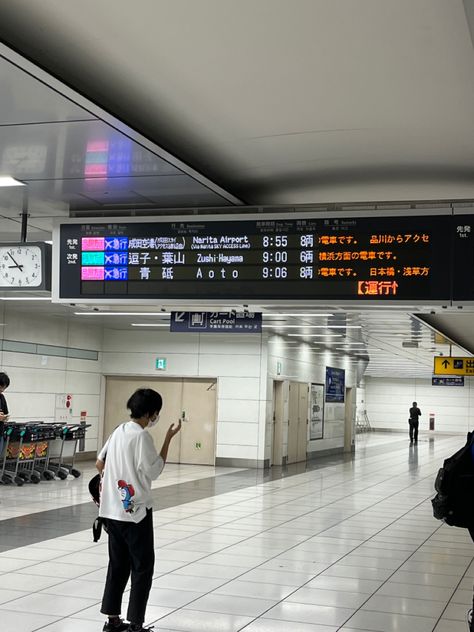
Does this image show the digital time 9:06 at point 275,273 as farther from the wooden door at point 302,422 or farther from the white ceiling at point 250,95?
the wooden door at point 302,422

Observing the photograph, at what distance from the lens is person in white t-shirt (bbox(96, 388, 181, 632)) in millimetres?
4977

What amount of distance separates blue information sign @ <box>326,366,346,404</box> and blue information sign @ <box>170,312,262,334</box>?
53.8 feet

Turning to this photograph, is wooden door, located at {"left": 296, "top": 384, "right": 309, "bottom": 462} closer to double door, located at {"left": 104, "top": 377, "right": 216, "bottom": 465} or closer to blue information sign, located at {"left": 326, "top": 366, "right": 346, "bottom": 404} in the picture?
blue information sign, located at {"left": 326, "top": 366, "right": 346, "bottom": 404}

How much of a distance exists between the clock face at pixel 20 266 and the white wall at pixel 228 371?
1200cm

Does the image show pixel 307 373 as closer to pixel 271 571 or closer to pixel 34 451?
pixel 34 451

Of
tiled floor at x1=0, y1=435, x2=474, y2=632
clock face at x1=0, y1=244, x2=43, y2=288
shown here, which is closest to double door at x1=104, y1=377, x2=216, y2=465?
tiled floor at x1=0, y1=435, x2=474, y2=632

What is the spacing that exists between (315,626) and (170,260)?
2.99m

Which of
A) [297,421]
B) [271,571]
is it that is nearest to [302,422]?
[297,421]

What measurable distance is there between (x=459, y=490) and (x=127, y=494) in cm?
210

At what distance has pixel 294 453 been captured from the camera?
70.5 feet

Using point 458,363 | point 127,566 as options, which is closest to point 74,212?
point 127,566

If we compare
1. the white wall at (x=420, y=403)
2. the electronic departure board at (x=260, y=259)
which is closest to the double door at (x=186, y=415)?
the electronic departure board at (x=260, y=259)

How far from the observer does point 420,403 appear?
44.6 meters

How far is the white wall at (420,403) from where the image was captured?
→ 1705 inches
